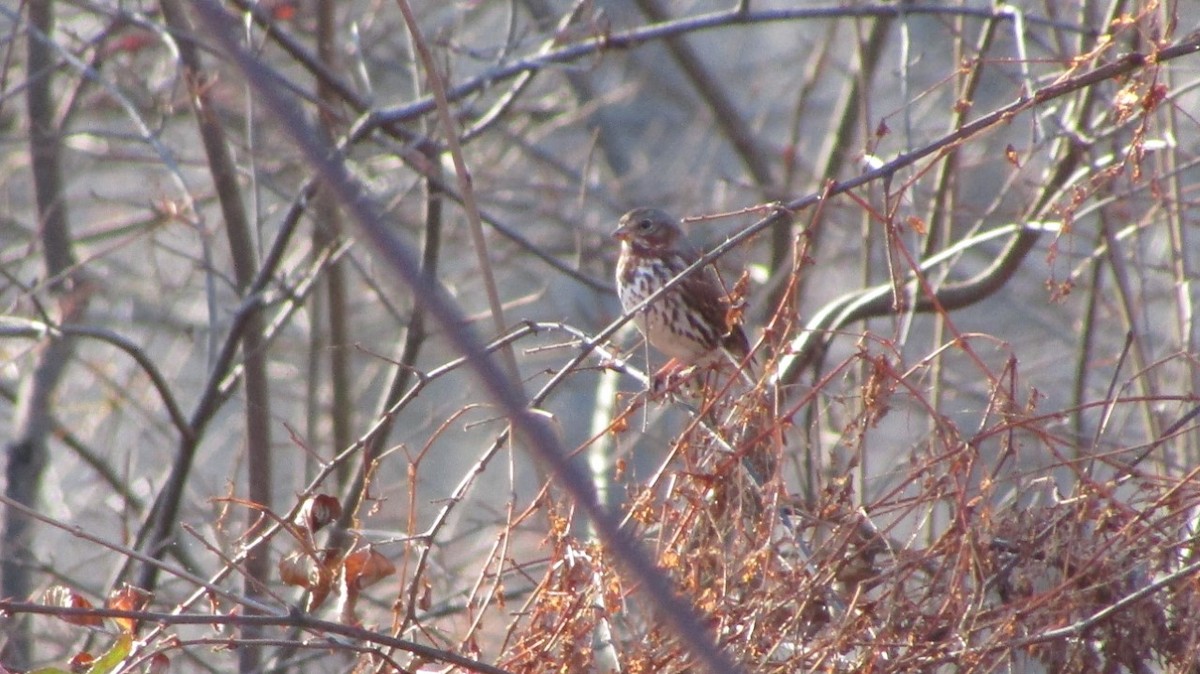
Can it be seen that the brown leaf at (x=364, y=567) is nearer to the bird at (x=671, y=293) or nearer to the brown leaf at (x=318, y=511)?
the brown leaf at (x=318, y=511)

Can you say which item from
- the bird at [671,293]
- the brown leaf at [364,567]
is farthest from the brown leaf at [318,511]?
the bird at [671,293]

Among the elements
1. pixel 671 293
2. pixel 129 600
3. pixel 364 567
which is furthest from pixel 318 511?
pixel 671 293

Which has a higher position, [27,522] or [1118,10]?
[27,522]

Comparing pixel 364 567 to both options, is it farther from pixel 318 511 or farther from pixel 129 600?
pixel 129 600

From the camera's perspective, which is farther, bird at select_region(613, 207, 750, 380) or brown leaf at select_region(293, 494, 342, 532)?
bird at select_region(613, 207, 750, 380)

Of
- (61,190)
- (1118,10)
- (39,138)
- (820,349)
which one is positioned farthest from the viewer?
(61,190)

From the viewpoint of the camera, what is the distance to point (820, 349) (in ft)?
14.9

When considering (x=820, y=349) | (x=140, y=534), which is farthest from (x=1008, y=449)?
(x=140, y=534)

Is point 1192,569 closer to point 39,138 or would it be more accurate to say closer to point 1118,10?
point 1118,10

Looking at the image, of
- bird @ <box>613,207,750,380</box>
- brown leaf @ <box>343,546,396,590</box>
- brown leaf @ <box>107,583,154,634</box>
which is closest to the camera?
brown leaf @ <box>107,583,154,634</box>

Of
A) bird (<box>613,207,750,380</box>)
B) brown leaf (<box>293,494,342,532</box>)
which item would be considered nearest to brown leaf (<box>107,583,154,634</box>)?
brown leaf (<box>293,494,342,532</box>)

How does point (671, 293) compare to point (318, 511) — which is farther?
point (671, 293)

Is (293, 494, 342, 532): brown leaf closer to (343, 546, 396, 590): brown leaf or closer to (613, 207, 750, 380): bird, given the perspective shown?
(343, 546, 396, 590): brown leaf

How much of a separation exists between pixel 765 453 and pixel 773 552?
25 centimetres
